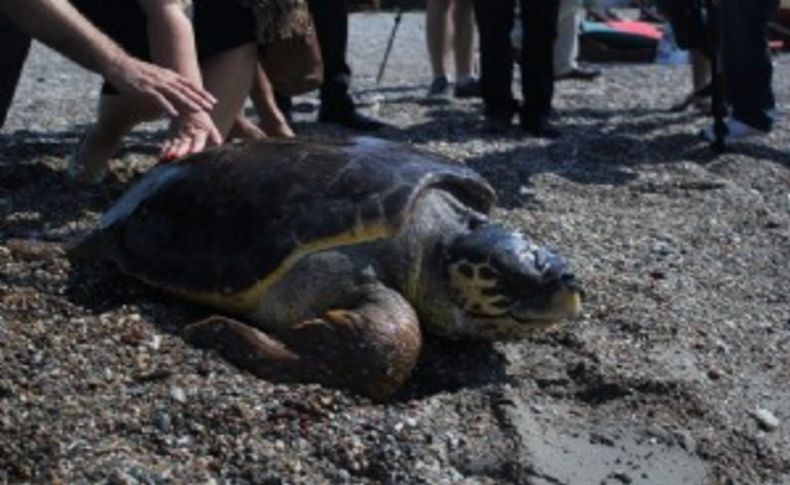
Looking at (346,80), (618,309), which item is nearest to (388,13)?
(346,80)

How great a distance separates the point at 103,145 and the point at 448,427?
6.29ft

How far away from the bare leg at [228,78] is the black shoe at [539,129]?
2.27m

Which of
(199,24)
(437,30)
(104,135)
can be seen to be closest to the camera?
(199,24)

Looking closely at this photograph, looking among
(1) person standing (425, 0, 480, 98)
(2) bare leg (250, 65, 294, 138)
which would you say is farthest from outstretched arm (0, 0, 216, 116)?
(1) person standing (425, 0, 480, 98)

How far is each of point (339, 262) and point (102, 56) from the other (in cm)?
69

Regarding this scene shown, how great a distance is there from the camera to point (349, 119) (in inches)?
220

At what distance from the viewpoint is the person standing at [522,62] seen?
5508mm

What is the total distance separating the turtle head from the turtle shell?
16cm

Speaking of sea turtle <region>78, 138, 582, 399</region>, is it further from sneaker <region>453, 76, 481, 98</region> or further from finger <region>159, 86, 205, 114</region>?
sneaker <region>453, 76, 481, 98</region>

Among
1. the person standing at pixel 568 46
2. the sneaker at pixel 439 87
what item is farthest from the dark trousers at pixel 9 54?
the person standing at pixel 568 46

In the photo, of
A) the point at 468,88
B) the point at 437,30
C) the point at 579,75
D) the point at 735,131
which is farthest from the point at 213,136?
the point at 579,75

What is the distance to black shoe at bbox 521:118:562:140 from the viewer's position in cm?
569

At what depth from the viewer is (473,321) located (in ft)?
8.77

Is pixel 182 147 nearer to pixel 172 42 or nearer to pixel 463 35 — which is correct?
pixel 172 42
